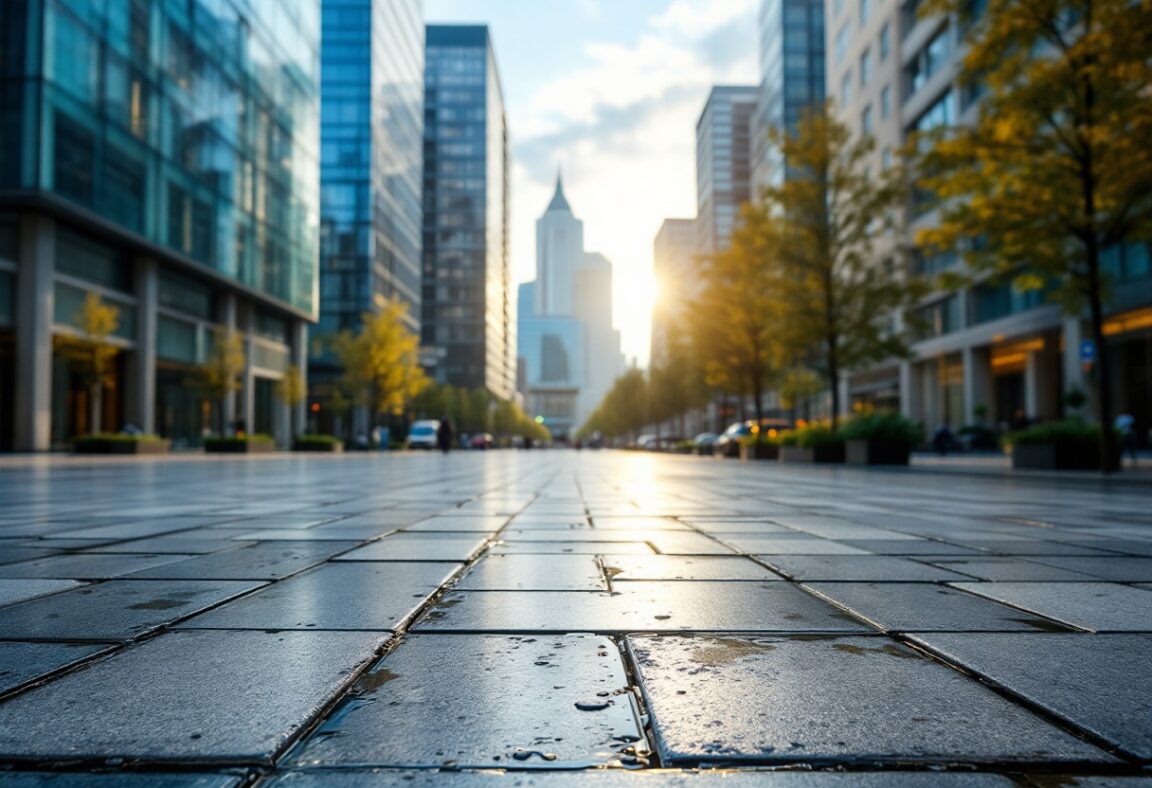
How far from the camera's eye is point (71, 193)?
84.4ft

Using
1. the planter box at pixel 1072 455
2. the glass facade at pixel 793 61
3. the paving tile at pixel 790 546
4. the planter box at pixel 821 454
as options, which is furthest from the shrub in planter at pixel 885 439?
the glass facade at pixel 793 61

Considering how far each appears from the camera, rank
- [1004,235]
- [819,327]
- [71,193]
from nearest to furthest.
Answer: [1004,235], [819,327], [71,193]

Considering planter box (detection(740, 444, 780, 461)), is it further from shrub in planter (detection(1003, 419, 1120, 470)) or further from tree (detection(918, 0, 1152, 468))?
tree (detection(918, 0, 1152, 468))

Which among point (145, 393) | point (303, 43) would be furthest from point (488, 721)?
point (303, 43)

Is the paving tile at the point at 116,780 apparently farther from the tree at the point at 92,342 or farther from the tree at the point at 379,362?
the tree at the point at 379,362

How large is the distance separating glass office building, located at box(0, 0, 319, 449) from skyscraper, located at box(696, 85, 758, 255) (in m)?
59.3

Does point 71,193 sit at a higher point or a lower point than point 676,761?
higher

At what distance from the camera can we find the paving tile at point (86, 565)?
3.35m

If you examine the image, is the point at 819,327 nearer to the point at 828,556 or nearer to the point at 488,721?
the point at 828,556

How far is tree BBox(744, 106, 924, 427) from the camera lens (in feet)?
75.8

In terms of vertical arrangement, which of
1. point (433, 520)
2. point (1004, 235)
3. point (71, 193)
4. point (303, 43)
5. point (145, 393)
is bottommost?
point (433, 520)

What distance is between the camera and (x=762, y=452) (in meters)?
29.8

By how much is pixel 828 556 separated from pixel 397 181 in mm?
75607

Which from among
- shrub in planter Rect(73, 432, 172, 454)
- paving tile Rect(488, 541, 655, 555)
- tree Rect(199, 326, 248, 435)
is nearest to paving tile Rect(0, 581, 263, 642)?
paving tile Rect(488, 541, 655, 555)
